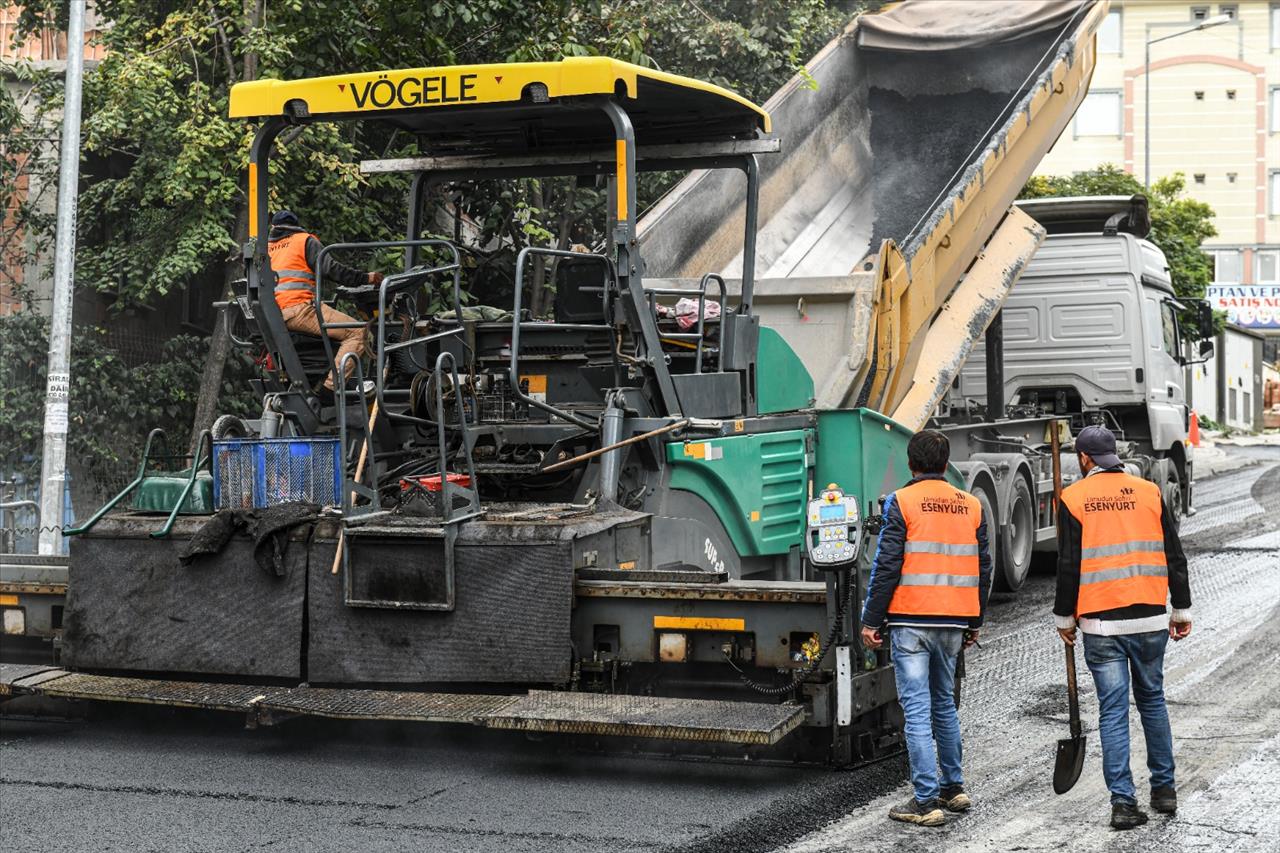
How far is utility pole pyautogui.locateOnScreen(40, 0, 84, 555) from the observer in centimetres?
1132

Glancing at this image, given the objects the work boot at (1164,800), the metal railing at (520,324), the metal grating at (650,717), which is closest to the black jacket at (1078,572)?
the work boot at (1164,800)

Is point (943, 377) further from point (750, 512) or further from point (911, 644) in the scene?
point (911, 644)

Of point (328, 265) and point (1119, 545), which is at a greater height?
point (328, 265)

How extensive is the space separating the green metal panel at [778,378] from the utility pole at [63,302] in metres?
5.30

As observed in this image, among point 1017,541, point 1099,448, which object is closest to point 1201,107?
point 1017,541

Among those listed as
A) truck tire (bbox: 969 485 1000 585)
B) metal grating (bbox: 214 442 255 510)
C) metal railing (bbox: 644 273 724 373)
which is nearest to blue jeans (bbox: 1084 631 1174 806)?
metal railing (bbox: 644 273 724 373)

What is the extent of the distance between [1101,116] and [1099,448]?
48712 millimetres

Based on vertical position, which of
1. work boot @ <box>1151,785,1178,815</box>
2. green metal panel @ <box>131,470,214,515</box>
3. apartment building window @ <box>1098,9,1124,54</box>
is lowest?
work boot @ <box>1151,785,1178,815</box>

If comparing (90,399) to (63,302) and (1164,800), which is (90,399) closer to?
(63,302)

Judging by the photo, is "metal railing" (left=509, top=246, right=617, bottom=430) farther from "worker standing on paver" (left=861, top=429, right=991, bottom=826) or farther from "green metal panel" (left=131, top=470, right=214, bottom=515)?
"worker standing on paver" (left=861, top=429, right=991, bottom=826)

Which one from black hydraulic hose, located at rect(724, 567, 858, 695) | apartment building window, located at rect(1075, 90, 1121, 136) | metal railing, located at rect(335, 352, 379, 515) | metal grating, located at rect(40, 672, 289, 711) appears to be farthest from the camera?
apartment building window, located at rect(1075, 90, 1121, 136)

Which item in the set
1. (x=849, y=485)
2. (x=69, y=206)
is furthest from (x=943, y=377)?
(x=69, y=206)

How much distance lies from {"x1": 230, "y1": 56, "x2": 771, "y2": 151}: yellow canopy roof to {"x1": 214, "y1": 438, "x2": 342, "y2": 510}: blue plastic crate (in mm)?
1555

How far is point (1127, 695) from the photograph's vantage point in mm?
5828
